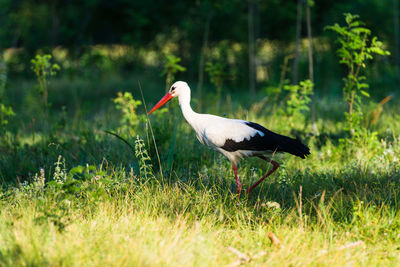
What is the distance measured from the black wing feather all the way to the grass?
219 millimetres

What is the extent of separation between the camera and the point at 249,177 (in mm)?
4250

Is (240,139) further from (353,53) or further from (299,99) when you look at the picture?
(353,53)

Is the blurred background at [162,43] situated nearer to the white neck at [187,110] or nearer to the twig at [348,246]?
the white neck at [187,110]

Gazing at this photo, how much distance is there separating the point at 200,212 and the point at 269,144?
0.97 metres

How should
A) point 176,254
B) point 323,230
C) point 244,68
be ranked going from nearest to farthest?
point 176,254
point 323,230
point 244,68

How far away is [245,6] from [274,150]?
7.65 meters

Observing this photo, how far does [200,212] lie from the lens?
10.7 feet

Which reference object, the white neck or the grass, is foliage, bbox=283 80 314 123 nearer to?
the grass

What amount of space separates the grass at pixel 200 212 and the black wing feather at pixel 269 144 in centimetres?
22

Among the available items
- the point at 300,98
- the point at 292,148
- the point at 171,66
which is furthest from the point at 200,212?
the point at 171,66

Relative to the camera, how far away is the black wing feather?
149 inches

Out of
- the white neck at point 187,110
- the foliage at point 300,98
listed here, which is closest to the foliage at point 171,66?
the white neck at point 187,110

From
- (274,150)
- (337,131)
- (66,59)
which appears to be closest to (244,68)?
(66,59)

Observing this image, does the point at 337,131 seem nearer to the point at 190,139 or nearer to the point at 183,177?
the point at 190,139
